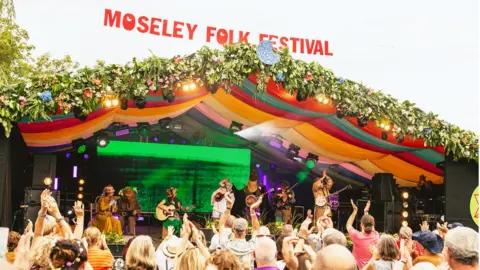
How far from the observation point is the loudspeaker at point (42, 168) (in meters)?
9.45

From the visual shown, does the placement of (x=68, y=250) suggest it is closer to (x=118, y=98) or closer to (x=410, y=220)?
(x=118, y=98)

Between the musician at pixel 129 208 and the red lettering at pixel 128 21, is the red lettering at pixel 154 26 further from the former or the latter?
the musician at pixel 129 208

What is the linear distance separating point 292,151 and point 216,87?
4590mm

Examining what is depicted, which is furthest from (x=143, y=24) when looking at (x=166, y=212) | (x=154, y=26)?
(x=166, y=212)

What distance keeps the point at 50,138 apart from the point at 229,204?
5.77 metres

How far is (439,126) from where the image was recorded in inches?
383

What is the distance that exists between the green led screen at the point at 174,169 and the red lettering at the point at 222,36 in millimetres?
4377

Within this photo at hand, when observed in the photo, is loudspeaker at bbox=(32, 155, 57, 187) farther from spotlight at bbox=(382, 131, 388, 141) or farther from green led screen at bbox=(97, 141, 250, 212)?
spotlight at bbox=(382, 131, 388, 141)

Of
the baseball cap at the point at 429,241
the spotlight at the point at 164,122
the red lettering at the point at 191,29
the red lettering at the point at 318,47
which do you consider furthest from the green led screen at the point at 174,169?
the baseball cap at the point at 429,241

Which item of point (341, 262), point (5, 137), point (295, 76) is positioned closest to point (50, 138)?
point (5, 137)

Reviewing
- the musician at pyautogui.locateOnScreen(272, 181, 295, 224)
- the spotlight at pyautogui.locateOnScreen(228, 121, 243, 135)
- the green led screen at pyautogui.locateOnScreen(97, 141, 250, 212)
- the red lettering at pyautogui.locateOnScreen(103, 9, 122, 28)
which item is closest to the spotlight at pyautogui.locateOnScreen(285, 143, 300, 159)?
the musician at pyautogui.locateOnScreen(272, 181, 295, 224)

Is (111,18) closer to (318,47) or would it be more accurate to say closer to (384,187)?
(318,47)

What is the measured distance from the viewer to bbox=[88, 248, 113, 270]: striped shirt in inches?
159

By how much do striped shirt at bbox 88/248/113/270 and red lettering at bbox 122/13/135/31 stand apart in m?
5.60
